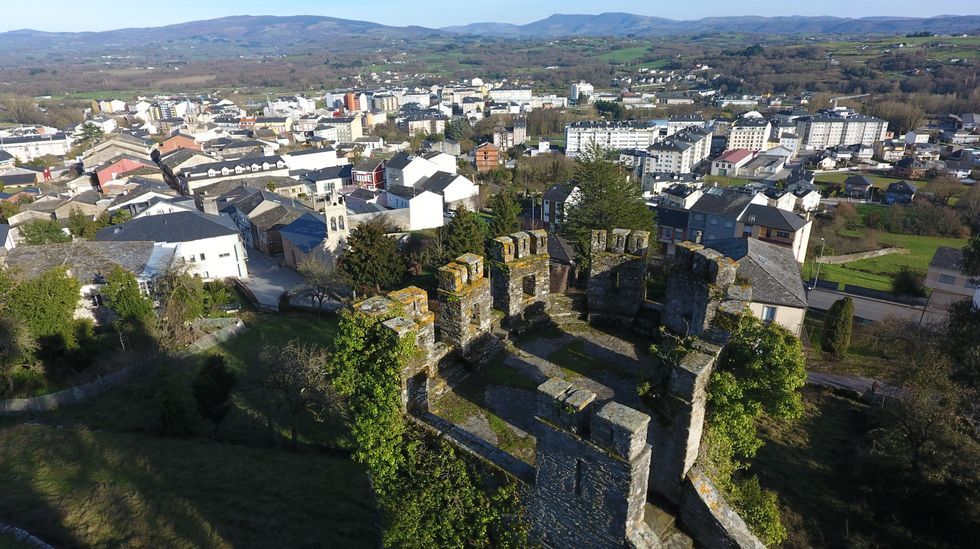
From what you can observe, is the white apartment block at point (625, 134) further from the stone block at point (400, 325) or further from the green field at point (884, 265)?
the stone block at point (400, 325)

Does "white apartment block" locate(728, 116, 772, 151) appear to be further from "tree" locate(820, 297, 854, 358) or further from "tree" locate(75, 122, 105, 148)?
"tree" locate(75, 122, 105, 148)

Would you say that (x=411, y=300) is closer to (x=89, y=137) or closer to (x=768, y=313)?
(x=768, y=313)

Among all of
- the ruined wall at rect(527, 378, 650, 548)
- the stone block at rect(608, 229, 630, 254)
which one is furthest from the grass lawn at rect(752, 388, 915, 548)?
the ruined wall at rect(527, 378, 650, 548)

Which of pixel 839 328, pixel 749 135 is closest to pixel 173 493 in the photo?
pixel 839 328

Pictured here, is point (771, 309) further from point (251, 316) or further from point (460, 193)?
point (460, 193)

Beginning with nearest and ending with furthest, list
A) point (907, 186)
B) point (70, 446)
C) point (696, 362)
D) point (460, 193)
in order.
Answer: point (696, 362)
point (70, 446)
point (460, 193)
point (907, 186)

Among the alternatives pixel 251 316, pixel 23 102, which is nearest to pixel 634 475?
pixel 251 316
